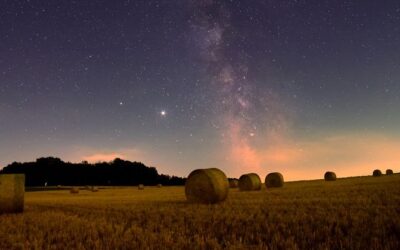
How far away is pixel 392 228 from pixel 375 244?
5.05 feet

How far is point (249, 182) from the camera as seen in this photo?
24766mm

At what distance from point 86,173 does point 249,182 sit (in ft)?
202

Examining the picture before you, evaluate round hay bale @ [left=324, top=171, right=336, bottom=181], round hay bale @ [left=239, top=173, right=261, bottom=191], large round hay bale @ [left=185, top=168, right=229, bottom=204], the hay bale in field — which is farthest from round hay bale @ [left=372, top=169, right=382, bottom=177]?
the hay bale in field

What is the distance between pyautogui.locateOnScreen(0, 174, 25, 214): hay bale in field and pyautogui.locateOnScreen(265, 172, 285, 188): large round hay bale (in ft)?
63.4

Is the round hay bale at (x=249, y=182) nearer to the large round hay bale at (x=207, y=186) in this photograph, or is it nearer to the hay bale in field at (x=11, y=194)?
the large round hay bale at (x=207, y=186)

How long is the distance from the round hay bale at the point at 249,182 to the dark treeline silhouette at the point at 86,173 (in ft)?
172

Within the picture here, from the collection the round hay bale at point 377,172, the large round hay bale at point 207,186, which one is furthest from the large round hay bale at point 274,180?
the round hay bale at point 377,172

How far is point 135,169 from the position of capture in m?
84.2

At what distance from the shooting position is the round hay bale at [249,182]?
24.7 metres

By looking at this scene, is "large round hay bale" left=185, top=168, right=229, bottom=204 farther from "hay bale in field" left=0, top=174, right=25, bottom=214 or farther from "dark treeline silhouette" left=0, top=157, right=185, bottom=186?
"dark treeline silhouette" left=0, top=157, right=185, bottom=186

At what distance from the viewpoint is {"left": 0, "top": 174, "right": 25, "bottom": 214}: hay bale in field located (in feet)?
42.9

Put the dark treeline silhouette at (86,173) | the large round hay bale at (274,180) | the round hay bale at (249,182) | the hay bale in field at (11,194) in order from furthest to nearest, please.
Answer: the dark treeline silhouette at (86,173) → the large round hay bale at (274,180) → the round hay bale at (249,182) → the hay bale in field at (11,194)

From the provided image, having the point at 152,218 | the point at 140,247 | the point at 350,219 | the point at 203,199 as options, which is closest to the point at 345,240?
the point at 350,219

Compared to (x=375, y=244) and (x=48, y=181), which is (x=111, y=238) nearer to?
(x=375, y=244)
